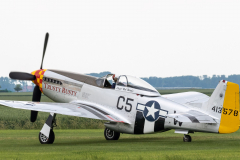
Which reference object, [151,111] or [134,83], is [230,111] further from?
[134,83]

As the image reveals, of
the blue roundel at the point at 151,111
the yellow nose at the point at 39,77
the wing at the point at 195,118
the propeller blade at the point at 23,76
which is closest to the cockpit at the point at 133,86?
the blue roundel at the point at 151,111

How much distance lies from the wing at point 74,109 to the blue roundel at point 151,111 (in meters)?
0.84

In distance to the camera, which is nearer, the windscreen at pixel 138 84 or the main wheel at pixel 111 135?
the windscreen at pixel 138 84

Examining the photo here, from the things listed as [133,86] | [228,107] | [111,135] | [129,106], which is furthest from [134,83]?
[228,107]

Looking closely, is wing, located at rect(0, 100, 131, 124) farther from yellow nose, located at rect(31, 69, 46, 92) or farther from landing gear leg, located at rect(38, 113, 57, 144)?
yellow nose, located at rect(31, 69, 46, 92)

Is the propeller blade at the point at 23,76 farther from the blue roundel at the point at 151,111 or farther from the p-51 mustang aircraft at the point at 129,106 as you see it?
the blue roundel at the point at 151,111

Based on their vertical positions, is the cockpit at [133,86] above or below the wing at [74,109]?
above

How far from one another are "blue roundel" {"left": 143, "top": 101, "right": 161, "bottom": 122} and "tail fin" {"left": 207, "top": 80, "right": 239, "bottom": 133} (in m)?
2.23

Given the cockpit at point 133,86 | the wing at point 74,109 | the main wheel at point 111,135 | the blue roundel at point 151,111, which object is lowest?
the main wheel at point 111,135

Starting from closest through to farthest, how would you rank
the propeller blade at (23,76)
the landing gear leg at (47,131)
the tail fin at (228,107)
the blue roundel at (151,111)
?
the tail fin at (228,107) → the blue roundel at (151,111) → the landing gear leg at (47,131) → the propeller blade at (23,76)

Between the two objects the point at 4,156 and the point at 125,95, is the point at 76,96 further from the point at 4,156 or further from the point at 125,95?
the point at 4,156

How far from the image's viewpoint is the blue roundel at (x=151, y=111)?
16.0 m

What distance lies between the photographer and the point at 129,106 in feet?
55.1

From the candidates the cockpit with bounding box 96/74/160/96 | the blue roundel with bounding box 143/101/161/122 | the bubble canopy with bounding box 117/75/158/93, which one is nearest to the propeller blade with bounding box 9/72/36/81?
the cockpit with bounding box 96/74/160/96
